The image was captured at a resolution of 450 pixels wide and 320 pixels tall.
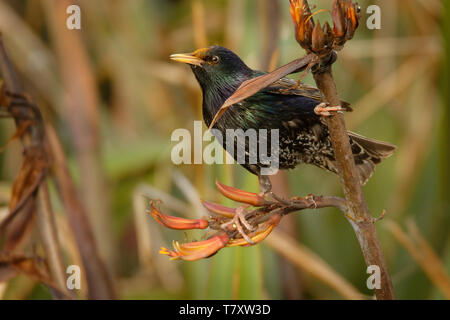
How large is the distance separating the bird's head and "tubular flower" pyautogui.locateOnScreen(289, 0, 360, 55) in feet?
0.46

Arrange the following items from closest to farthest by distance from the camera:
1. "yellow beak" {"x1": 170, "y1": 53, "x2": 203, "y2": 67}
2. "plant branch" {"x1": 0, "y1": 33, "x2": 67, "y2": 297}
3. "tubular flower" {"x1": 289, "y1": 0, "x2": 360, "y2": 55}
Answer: "tubular flower" {"x1": 289, "y1": 0, "x2": 360, "y2": 55}, "yellow beak" {"x1": 170, "y1": 53, "x2": 203, "y2": 67}, "plant branch" {"x1": 0, "y1": 33, "x2": 67, "y2": 297}

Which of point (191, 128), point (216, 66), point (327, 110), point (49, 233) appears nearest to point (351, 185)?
point (327, 110)

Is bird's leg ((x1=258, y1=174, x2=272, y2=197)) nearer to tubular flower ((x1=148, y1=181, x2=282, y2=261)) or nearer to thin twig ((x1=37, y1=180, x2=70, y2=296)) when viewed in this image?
tubular flower ((x1=148, y1=181, x2=282, y2=261))

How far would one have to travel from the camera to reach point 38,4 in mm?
2186

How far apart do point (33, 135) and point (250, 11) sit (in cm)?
61

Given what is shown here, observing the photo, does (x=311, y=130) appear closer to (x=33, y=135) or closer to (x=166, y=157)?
(x=33, y=135)

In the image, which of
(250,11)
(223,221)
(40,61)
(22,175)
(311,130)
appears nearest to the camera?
(223,221)

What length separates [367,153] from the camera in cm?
70

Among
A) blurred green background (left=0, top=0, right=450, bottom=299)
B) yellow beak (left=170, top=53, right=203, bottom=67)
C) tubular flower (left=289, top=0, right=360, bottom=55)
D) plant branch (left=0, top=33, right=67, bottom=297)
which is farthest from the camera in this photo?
blurred green background (left=0, top=0, right=450, bottom=299)

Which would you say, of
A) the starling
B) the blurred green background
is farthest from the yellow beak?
the blurred green background

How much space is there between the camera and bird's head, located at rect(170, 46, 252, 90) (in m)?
0.61
